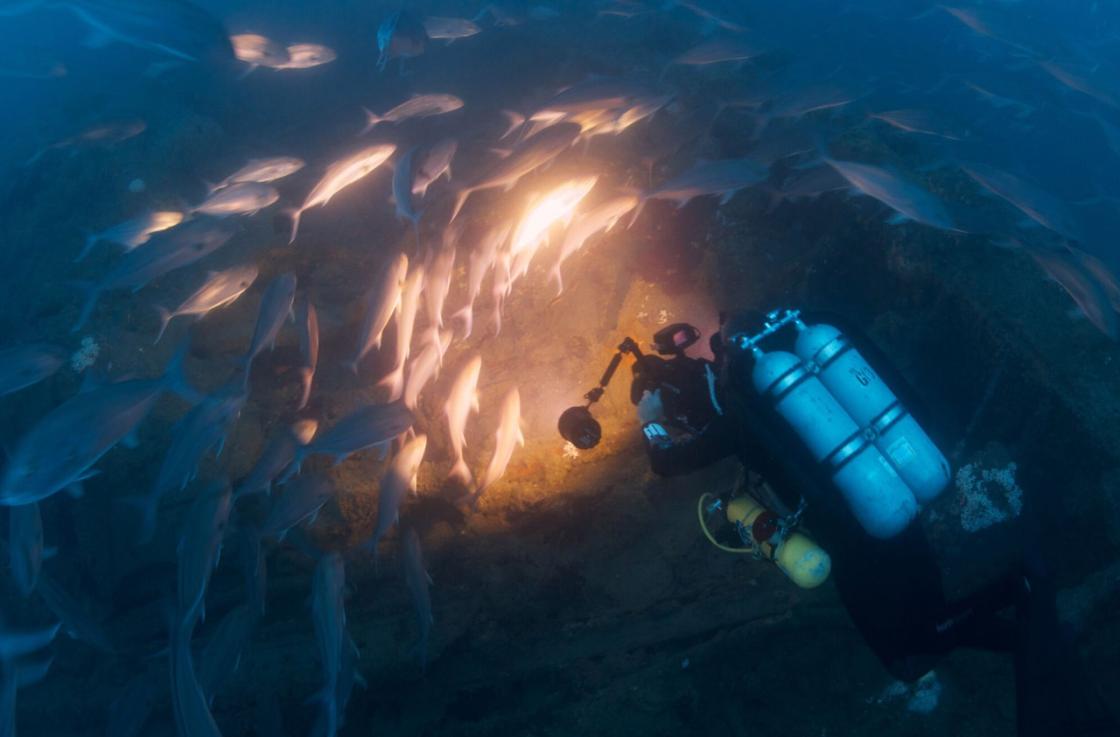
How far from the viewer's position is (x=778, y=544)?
12.1ft

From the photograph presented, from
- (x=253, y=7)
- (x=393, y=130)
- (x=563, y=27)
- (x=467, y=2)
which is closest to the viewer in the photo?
(x=393, y=130)

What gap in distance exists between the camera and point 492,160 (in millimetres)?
6148

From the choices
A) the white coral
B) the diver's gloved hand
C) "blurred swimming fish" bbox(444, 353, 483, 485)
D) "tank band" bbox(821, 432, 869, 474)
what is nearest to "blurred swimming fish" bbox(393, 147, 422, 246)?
"blurred swimming fish" bbox(444, 353, 483, 485)

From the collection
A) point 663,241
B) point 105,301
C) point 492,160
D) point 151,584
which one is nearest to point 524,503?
point 663,241

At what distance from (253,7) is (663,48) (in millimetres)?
12021

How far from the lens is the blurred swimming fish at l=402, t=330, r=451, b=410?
A: 441 centimetres

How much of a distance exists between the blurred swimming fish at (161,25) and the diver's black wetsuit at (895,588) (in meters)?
11.3

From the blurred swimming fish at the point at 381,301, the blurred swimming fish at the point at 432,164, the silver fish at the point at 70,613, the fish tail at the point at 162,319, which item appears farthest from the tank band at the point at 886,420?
the silver fish at the point at 70,613

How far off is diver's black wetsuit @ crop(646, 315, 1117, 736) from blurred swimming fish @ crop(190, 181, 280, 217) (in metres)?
4.92

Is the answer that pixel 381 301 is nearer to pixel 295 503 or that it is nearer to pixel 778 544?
pixel 295 503

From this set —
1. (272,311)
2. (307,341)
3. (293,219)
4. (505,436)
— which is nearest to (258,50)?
(293,219)

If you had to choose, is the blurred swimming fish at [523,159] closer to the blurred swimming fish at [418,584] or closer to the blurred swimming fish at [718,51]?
the blurred swimming fish at [418,584]

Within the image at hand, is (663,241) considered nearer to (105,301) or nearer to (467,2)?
(105,301)

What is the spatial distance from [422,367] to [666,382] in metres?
2.03
